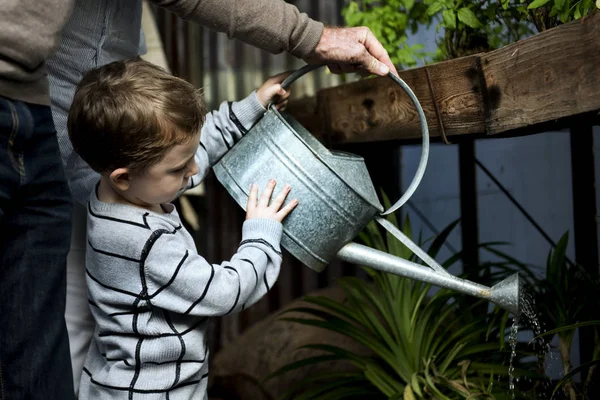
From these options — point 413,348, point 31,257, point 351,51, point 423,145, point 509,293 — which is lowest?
point 413,348

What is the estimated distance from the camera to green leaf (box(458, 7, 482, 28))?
91.7 inches

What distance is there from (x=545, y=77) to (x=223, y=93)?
2950 mm

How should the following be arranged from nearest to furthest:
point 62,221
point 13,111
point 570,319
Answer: point 13,111 → point 62,221 → point 570,319

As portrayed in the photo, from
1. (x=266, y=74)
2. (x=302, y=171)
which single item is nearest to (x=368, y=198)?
(x=302, y=171)

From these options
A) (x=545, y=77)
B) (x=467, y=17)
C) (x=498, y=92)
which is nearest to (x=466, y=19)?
(x=467, y=17)

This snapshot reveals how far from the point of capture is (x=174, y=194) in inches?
66.7

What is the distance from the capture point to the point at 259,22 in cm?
171

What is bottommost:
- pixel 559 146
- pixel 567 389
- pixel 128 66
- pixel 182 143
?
pixel 567 389

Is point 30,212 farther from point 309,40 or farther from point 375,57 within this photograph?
point 375,57

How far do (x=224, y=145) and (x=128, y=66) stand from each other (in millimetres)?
353

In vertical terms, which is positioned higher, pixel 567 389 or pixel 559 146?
pixel 559 146

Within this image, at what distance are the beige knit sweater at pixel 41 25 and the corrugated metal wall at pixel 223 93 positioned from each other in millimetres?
2673

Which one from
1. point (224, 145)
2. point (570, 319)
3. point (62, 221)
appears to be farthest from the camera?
point (570, 319)

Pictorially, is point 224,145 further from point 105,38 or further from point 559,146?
point 559,146
